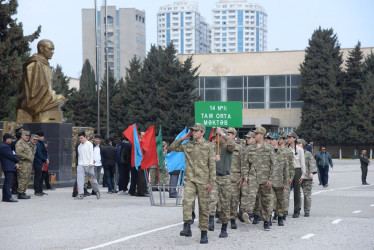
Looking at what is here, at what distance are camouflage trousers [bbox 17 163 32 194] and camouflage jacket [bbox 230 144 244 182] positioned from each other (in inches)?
296

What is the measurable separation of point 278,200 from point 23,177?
784 centimetres

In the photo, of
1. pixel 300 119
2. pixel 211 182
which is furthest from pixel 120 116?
pixel 211 182

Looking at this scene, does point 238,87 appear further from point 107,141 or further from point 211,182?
point 211,182

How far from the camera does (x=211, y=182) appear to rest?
35.2ft

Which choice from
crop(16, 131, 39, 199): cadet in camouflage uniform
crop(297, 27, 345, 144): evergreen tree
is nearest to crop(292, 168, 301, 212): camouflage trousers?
crop(16, 131, 39, 199): cadet in camouflage uniform

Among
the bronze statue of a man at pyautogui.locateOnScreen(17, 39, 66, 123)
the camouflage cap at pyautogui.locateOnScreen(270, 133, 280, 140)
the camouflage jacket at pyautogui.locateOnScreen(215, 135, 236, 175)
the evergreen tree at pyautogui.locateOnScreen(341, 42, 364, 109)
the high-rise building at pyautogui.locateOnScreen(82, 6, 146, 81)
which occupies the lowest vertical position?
the camouflage jacket at pyautogui.locateOnScreen(215, 135, 236, 175)

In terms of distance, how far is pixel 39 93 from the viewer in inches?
944

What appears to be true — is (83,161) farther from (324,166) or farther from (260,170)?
(324,166)

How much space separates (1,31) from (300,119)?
157 ft

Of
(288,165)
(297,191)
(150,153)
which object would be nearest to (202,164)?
(288,165)

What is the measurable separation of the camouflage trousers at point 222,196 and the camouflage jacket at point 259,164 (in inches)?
37.5

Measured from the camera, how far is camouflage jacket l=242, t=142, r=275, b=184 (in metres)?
12.5

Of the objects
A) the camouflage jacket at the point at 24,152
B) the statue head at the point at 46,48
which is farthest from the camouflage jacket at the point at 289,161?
the statue head at the point at 46,48

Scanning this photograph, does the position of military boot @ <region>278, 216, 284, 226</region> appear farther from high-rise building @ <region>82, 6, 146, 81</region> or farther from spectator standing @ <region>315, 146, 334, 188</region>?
high-rise building @ <region>82, 6, 146, 81</region>
